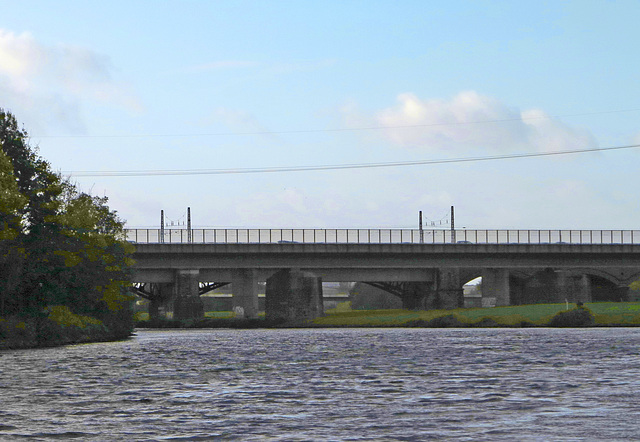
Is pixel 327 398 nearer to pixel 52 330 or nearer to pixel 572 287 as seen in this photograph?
pixel 52 330

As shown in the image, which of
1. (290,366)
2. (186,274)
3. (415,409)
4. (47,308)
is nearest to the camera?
(415,409)

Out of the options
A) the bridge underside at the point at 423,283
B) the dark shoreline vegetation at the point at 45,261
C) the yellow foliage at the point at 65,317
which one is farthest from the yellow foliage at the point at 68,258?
the bridge underside at the point at 423,283

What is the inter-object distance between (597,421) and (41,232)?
212ft

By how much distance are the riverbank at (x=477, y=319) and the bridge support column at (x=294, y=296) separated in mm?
1858

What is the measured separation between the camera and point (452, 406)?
93.8 feet

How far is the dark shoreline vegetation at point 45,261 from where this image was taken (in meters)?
74.4

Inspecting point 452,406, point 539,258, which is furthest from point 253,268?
point 452,406

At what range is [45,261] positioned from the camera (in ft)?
265

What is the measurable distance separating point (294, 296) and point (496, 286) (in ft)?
111

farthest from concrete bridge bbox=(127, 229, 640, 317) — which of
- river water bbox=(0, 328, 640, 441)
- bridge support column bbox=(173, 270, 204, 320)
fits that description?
river water bbox=(0, 328, 640, 441)

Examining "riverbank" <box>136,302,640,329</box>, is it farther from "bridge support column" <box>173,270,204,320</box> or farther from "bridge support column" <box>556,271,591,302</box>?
"bridge support column" <box>556,271,591,302</box>

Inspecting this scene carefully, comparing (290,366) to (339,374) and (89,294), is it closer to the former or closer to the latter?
(339,374)

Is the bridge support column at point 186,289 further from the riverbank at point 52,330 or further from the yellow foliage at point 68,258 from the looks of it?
the yellow foliage at point 68,258

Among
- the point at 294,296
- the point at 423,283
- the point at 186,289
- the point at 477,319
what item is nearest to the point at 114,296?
the point at 477,319
